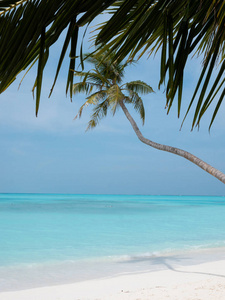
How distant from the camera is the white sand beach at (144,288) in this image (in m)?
3.78

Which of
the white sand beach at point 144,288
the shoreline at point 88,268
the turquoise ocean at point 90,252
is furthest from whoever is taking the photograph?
the turquoise ocean at point 90,252

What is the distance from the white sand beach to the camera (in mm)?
3781

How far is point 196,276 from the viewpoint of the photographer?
4.87 metres

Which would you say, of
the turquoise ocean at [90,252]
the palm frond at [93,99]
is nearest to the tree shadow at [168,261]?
the turquoise ocean at [90,252]

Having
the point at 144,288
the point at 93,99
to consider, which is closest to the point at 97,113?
the point at 93,99

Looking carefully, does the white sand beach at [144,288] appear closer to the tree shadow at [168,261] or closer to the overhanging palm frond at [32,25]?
the tree shadow at [168,261]

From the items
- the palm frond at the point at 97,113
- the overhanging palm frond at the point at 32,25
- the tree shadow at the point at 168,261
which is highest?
the palm frond at the point at 97,113

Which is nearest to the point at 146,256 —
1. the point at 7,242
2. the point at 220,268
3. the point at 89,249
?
the point at 89,249

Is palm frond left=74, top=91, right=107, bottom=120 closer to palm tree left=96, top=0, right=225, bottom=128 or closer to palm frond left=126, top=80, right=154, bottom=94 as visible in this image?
palm frond left=126, top=80, right=154, bottom=94

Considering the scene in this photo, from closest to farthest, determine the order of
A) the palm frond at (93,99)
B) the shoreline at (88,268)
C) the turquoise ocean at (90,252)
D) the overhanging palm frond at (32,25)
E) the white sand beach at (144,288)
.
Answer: the overhanging palm frond at (32,25) < the white sand beach at (144,288) < the shoreline at (88,268) < the turquoise ocean at (90,252) < the palm frond at (93,99)

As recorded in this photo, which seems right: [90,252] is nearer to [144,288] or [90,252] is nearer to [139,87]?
[144,288]

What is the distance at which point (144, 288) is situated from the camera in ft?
13.7

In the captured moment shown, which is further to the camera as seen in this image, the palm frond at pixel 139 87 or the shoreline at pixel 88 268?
the palm frond at pixel 139 87

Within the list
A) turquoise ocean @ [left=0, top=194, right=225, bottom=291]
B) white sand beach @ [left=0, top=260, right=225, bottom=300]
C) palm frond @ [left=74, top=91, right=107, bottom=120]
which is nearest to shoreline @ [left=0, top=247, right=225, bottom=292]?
turquoise ocean @ [left=0, top=194, right=225, bottom=291]
